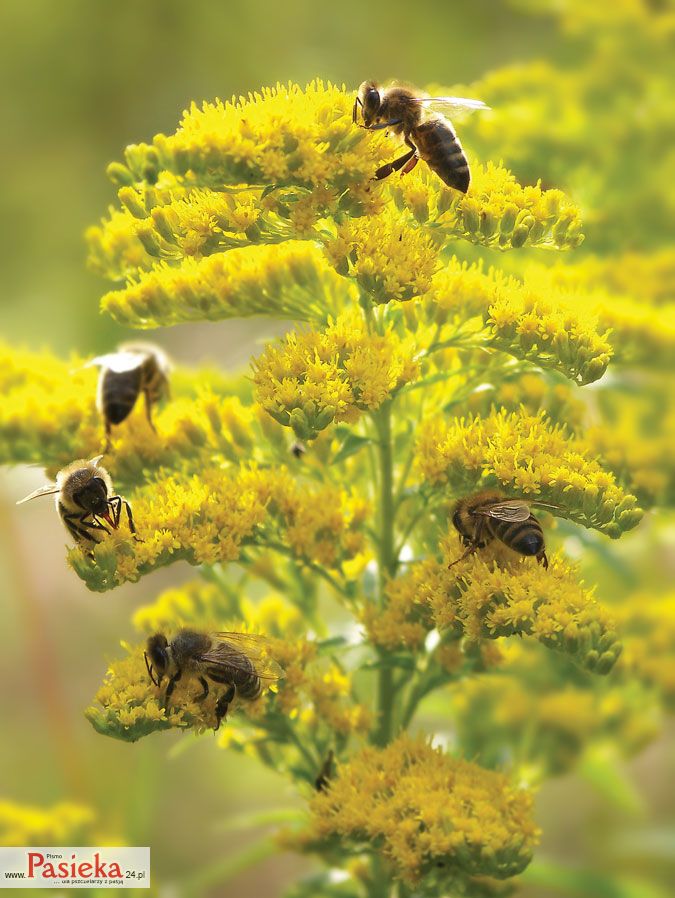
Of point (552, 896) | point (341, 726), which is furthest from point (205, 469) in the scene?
point (552, 896)

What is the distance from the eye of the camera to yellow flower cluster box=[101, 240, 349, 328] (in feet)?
9.76

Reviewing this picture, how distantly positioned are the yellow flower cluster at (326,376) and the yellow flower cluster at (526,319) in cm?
24

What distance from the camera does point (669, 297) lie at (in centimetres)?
431

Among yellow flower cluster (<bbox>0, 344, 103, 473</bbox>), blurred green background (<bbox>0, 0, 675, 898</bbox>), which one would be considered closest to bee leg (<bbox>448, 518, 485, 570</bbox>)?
yellow flower cluster (<bbox>0, 344, 103, 473</bbox>)

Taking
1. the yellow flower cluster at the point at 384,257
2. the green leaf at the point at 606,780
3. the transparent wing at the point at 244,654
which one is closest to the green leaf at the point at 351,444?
the yellow flower cluster at the point at 384,257

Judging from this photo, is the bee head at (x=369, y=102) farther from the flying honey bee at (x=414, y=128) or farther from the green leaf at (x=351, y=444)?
the green leaf at (x=351, y=444)

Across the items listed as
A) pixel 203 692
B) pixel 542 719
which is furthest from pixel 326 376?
pixel 542 719

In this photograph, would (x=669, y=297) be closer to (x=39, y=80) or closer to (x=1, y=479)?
(x=1, y=479)

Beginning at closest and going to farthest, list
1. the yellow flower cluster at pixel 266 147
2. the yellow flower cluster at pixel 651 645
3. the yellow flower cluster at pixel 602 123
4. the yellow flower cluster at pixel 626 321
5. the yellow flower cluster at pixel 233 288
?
the yellow flower cluster at pixel 266 147
the yellow flower cluster at pixel 233 288
the yellow flower cluster at pixel 626 321
the yellow flower cluster at pixel 651 645
the yellow flower cluster at pixel 602 123

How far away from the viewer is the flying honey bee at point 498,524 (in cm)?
268

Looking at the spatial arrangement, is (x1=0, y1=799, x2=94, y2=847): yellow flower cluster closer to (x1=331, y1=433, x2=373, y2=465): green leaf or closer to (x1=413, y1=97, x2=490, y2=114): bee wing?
(x1=331, y1=433, x2=373, y2=465): green leaf

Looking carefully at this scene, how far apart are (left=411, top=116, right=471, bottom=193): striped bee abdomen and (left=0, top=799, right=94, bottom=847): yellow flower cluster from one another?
2.16 metres

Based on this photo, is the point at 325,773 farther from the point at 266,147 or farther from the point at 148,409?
the point at 266,147

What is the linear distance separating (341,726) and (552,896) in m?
3.92
